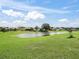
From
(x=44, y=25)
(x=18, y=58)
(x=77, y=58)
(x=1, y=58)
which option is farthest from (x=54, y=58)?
(x=44, y=25)

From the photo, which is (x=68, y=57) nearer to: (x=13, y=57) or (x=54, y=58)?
(x=54, y=58)

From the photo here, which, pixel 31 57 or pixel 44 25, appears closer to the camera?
pixel 31 57

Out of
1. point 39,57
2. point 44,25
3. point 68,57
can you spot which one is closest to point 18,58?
point 39,57

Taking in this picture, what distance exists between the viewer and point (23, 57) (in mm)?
24344

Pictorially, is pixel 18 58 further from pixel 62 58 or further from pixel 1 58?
pixel 62 58

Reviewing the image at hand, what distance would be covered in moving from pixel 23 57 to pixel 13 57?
4.04 ft

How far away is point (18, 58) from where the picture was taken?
23.7 meters

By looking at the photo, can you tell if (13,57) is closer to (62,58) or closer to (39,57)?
(39,57)

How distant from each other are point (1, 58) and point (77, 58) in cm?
909

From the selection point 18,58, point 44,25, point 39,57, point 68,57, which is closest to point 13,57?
point 18,58

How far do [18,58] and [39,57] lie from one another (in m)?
2.57

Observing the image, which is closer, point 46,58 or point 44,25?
point 46,58

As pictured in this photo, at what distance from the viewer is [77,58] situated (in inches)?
925

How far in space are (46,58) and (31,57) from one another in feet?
6.27
